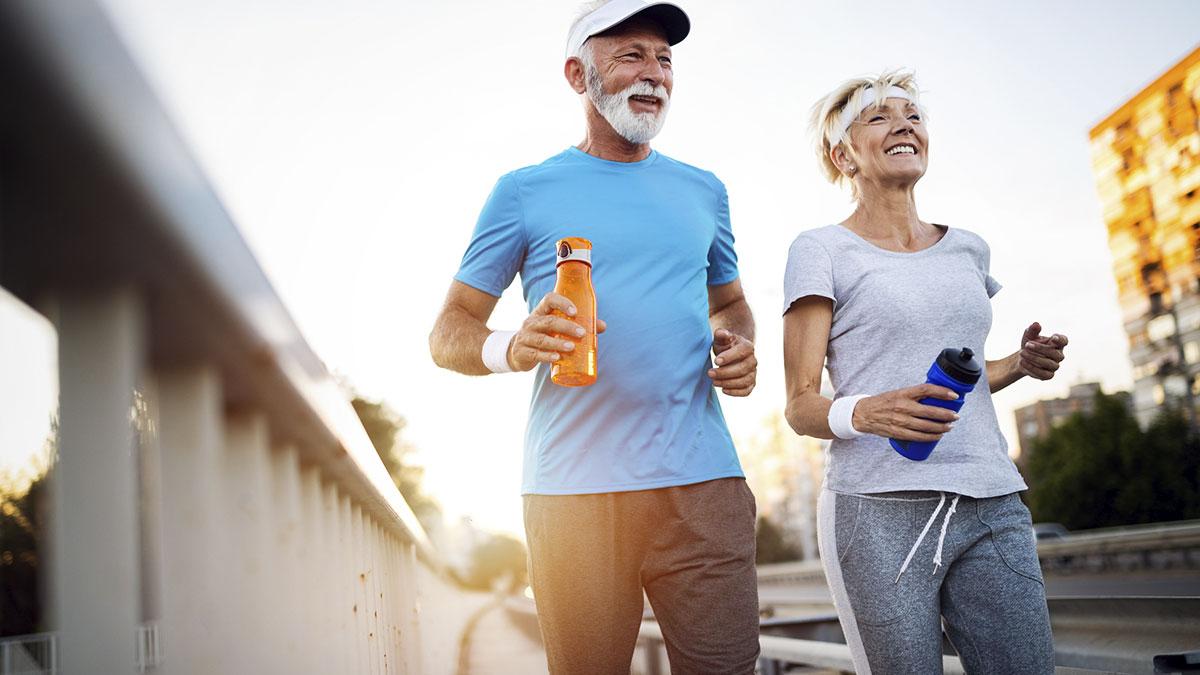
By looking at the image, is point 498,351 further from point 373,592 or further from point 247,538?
point 247,538

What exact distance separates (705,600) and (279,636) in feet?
4.43

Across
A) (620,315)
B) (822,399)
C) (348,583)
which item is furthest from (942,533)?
(348,583)

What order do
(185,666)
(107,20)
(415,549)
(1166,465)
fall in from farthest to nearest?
(1166,465) < (415,549) < (185,666) < (107,20)

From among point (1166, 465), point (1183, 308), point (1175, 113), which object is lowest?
point (1166, 465)

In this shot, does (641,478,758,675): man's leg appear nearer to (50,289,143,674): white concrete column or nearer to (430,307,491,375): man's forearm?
(430,307,491,375): man's forearm

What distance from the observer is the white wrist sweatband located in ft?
8.42

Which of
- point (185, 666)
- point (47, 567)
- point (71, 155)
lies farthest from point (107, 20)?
point (185, 666)

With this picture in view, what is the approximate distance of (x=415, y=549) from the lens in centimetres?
499

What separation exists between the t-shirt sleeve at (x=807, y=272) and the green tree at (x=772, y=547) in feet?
Answer: 248

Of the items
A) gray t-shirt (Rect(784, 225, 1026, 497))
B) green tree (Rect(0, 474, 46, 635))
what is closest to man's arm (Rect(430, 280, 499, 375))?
gray t-shirt (Rect(784, 225, 1026, 497))

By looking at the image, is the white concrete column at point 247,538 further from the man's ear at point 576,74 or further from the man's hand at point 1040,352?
the man's hand at point 1040,352

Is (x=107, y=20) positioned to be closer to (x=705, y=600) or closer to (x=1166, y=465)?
(x=705, y=600)

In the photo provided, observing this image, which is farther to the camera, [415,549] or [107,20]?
[415,549]

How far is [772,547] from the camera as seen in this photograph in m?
77.8
